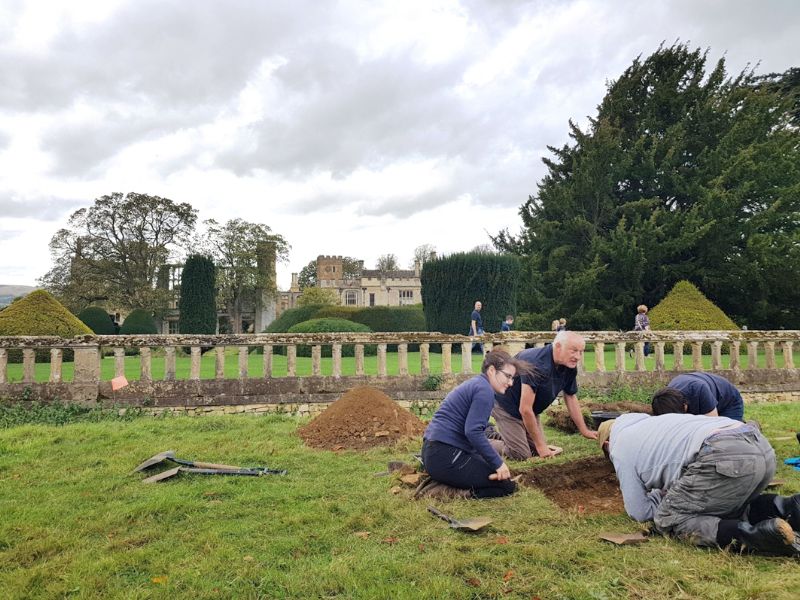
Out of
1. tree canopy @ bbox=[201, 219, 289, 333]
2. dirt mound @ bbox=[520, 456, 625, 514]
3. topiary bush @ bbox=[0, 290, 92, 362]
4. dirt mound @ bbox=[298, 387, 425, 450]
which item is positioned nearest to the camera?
dirt mound @ bbox=[520, 456, 625, 514]

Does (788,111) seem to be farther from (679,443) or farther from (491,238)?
(679,443)

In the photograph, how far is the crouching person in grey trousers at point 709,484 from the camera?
3.22m

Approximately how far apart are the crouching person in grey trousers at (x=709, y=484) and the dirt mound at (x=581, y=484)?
1.89ft

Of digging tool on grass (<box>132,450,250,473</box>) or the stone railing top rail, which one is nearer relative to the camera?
digging tool on grass (<box>132,450,250,473</box>)

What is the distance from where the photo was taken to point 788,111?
1005 inches

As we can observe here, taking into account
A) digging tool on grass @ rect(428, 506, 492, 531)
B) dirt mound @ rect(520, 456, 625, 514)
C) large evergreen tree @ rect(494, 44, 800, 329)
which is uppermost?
large evergreen tree @ rect(494, 44, 800, 329)

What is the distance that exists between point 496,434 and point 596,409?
2.65 meters

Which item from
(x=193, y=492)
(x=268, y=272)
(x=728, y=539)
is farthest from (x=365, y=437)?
(x=268, y=272)

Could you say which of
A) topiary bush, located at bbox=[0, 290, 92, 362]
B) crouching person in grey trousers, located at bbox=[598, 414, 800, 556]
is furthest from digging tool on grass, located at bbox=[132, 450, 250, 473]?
topiary bush, located at bbox=[0, 290, 92, 362]

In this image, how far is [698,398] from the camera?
4902mm

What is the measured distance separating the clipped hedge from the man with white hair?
16.9 meters

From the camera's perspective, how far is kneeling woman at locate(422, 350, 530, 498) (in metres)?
4.45

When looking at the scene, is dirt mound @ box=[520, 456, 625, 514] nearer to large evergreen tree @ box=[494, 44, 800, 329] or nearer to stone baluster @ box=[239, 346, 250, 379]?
stone baluster @ box=[239, 346, 250, 379]

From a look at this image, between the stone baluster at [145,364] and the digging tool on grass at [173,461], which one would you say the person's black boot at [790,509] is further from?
the stone baluster at [145,364]
